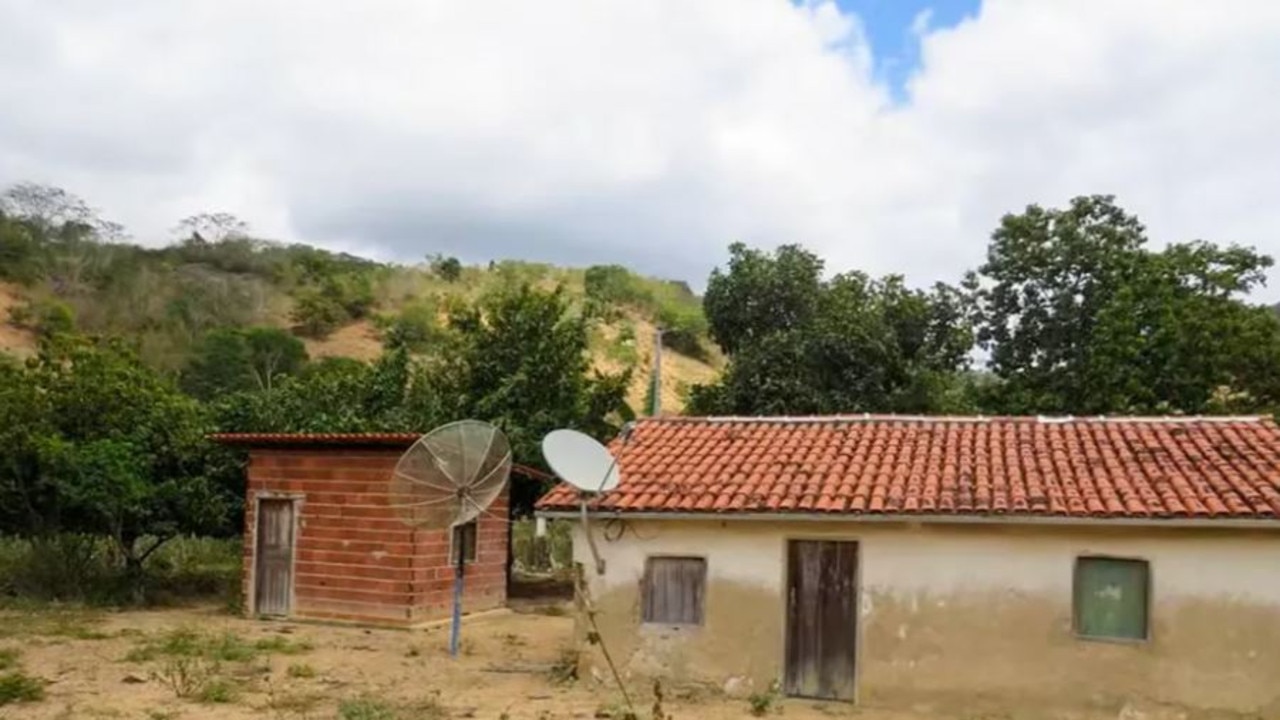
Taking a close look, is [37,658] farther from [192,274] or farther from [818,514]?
[192,274]

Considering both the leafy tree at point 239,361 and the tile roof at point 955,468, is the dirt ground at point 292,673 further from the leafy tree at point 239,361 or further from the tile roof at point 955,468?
the leafy tree at point 239,361

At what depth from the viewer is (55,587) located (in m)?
19.1

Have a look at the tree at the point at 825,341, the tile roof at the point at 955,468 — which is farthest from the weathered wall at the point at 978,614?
the tree at the point at 825,341

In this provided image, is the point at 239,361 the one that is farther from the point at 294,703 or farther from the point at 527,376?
the point at 294,703

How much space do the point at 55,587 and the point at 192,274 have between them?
1615 inches

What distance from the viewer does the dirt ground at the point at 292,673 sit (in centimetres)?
1102

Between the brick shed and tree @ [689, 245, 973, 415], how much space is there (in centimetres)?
809

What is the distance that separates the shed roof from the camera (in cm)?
1662

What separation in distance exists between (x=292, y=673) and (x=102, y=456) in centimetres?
729

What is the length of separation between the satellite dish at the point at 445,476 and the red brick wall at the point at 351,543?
3.31 meters

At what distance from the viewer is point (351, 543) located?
17.1m

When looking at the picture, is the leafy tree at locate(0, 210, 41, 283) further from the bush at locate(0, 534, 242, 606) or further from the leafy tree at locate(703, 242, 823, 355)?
the leafy tree at locate(703, 242, 823, 355)

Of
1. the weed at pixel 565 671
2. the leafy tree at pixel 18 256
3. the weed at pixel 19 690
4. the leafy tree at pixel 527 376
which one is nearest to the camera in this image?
the weed at pixel 19 690

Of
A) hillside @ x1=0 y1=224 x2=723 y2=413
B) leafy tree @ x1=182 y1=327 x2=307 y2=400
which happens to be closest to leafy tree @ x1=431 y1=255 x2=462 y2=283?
hillside @ x1=0 y1=224 x2=723 y2=413
